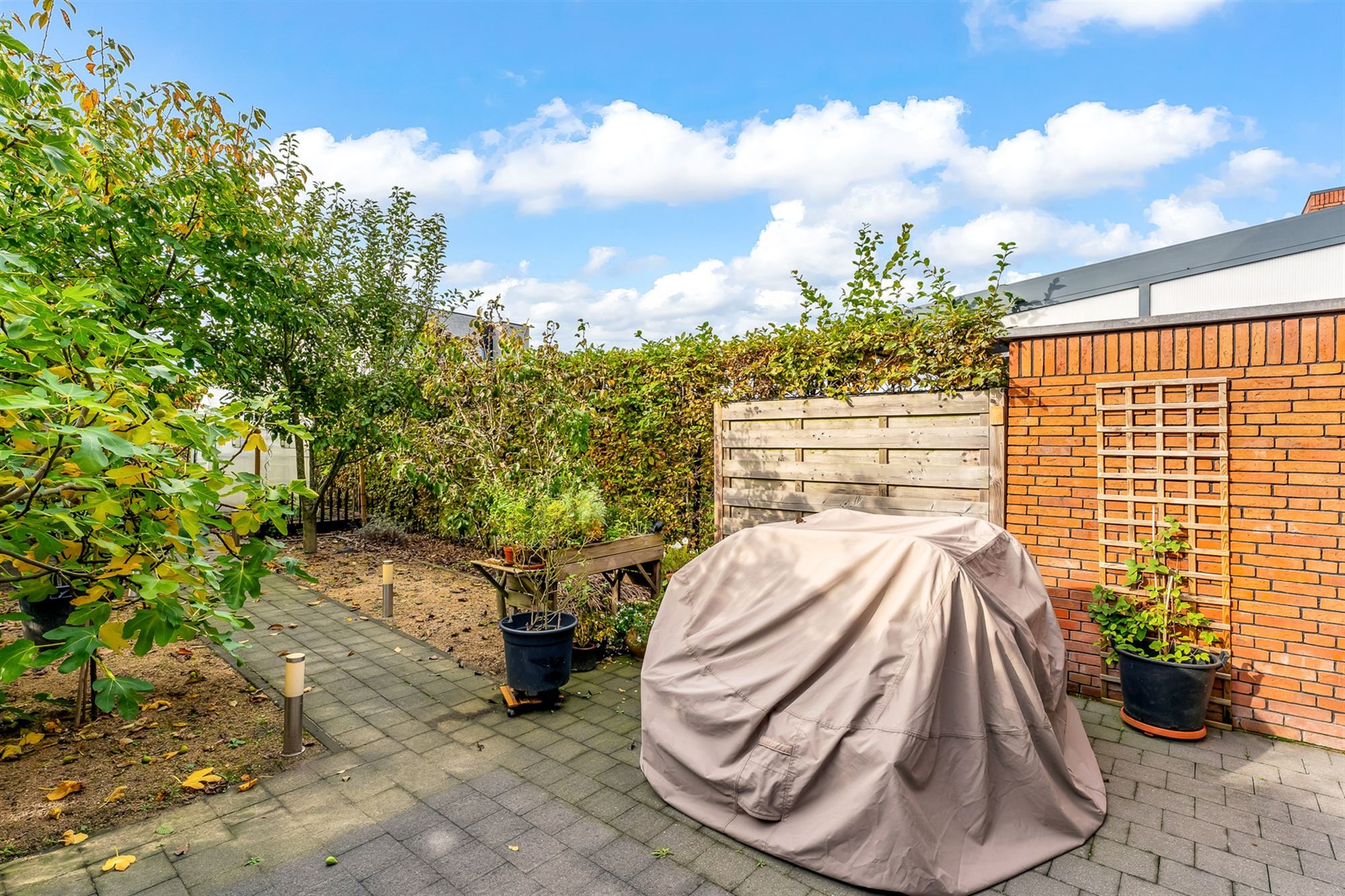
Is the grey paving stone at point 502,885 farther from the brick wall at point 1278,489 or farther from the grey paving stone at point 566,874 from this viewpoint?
the brick wall at point 1278,489

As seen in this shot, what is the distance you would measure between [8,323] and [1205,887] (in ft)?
15.1

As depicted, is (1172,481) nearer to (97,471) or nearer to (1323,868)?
(1323,868)

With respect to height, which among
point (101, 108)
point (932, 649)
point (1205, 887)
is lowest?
point (1205, 887)

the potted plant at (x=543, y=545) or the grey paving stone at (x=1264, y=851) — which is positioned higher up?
the potted plant at (x=543, y=545)

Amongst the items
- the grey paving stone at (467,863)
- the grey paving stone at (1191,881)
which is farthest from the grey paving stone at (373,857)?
the grey paving stone at (1191,881)

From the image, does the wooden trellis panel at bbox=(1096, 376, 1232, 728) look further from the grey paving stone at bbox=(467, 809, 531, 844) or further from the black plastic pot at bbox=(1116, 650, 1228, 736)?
the grey paving stone at bbox=(467, 809, 531, 844)

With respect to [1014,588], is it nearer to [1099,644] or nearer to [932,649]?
[932,649]

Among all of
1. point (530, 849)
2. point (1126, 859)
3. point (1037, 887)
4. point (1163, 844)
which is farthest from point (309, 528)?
point (1163, 844)

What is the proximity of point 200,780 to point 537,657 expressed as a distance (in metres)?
1.88

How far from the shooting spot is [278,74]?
6.23 m

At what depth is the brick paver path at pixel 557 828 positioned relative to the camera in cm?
261

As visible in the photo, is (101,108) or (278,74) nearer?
(101,108)

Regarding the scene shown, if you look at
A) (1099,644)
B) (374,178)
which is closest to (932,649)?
(1099,644)

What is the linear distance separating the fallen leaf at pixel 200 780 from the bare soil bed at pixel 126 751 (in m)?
0.03
